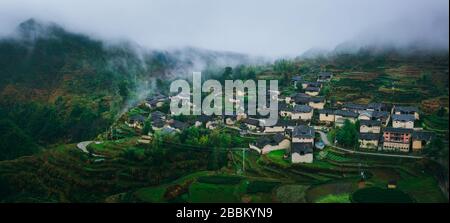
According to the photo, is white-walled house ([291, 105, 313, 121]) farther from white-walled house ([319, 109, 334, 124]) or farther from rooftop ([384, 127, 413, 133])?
rooftop ([384, 127, 413, 133])

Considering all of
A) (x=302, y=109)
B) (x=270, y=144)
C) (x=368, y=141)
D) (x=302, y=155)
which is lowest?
(x=302, y=155)

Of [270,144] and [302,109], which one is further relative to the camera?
[302,109]

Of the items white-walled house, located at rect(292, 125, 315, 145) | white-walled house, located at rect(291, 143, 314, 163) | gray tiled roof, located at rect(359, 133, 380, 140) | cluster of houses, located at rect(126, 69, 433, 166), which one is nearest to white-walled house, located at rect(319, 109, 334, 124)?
cluster of houses, located at rect(126, 69, 433, 166)

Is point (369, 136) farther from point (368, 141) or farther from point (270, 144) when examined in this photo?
point (270, 144)

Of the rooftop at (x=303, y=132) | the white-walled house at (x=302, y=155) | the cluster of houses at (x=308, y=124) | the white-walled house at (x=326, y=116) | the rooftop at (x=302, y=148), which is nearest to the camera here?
the white-walled house at (x=302, y=155)

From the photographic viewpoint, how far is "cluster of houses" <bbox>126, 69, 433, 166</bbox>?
24078mm

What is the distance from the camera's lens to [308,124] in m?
29.4

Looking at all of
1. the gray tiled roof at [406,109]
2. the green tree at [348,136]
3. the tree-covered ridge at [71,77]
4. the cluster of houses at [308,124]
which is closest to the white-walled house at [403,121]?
the cluster of houses at [308,124]

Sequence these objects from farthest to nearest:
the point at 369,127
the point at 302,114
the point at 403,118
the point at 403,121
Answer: the point at 302,114, the point at 403,118, the point at 403,121, the point at 369,127

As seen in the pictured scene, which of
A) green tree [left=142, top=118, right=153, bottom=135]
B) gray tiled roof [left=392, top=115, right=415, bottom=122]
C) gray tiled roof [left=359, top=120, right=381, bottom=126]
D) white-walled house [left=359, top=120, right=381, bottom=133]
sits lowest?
green tree [left=142, top=118, right=153, bottom=135]

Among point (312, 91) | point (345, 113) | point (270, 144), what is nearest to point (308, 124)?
point (345, 113)

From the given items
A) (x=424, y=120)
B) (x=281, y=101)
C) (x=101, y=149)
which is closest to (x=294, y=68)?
(x=281, y=101)

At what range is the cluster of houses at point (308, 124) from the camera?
2408cm

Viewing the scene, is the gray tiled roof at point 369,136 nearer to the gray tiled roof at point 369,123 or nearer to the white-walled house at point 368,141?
the white-walled house at point 368,141
